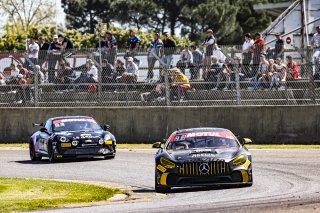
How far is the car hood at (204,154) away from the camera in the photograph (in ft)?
55.4

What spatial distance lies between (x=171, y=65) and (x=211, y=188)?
11.7 m

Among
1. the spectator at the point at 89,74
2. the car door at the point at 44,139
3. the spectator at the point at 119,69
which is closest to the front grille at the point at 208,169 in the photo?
the car door at the point at 44,139

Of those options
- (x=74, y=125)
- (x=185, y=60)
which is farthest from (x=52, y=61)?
(x=74, y=125)

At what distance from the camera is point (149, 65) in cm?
2881

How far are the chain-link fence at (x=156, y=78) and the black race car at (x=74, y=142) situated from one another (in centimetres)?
395

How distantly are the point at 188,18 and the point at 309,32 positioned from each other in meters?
44.9

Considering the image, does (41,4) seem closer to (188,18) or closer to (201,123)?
(188,18)

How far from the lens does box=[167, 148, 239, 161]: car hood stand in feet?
55.4

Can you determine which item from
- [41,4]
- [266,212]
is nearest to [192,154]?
[266,212]

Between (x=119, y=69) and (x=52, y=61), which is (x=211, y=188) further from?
(x=52, y=61)

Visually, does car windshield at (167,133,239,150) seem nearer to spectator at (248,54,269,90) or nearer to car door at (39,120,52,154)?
car door at (39,120,52,154)

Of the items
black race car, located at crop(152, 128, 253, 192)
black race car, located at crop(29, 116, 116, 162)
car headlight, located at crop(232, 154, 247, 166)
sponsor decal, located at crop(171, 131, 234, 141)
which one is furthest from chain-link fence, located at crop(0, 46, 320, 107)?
car headlight, located at crop(232, 154, 247, 166)

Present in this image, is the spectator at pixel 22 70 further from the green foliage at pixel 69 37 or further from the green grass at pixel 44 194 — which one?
the green foliage at pixel 69 37

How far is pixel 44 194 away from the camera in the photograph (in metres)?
16.9
